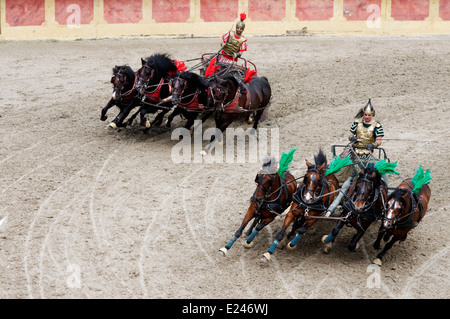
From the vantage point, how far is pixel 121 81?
46.1 feet

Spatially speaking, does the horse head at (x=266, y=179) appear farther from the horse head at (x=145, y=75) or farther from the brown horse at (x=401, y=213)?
the horse head at (x=145, y=75)

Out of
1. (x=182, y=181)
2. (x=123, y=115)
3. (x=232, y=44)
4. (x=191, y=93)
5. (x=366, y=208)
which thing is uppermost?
(x=232, y=44)

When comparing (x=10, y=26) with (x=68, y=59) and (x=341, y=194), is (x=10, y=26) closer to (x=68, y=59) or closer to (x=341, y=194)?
(x=68, y=59)

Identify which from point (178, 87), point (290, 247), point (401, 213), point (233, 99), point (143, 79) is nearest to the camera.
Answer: point (401, 213)

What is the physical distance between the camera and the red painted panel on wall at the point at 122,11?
21781mm

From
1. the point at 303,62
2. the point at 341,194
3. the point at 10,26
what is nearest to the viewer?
the point at 341,194

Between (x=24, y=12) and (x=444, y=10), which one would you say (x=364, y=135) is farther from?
(x=24, y=12)

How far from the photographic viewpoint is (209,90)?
1366 centimetres

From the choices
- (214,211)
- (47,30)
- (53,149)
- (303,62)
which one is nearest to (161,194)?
(214,211)

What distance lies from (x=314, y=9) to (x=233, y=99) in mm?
9322

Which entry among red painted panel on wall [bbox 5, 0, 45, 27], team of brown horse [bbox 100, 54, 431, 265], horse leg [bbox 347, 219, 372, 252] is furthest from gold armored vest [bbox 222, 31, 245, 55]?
red painted panel on wall [bbox 5, 0, 45, 27]

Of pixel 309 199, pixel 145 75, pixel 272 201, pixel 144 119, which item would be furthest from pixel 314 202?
pixel 144 119

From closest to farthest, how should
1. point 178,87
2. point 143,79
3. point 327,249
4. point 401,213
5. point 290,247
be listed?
point 401,213
point 290,247
point 327,249
point 178,87
point 143,79
